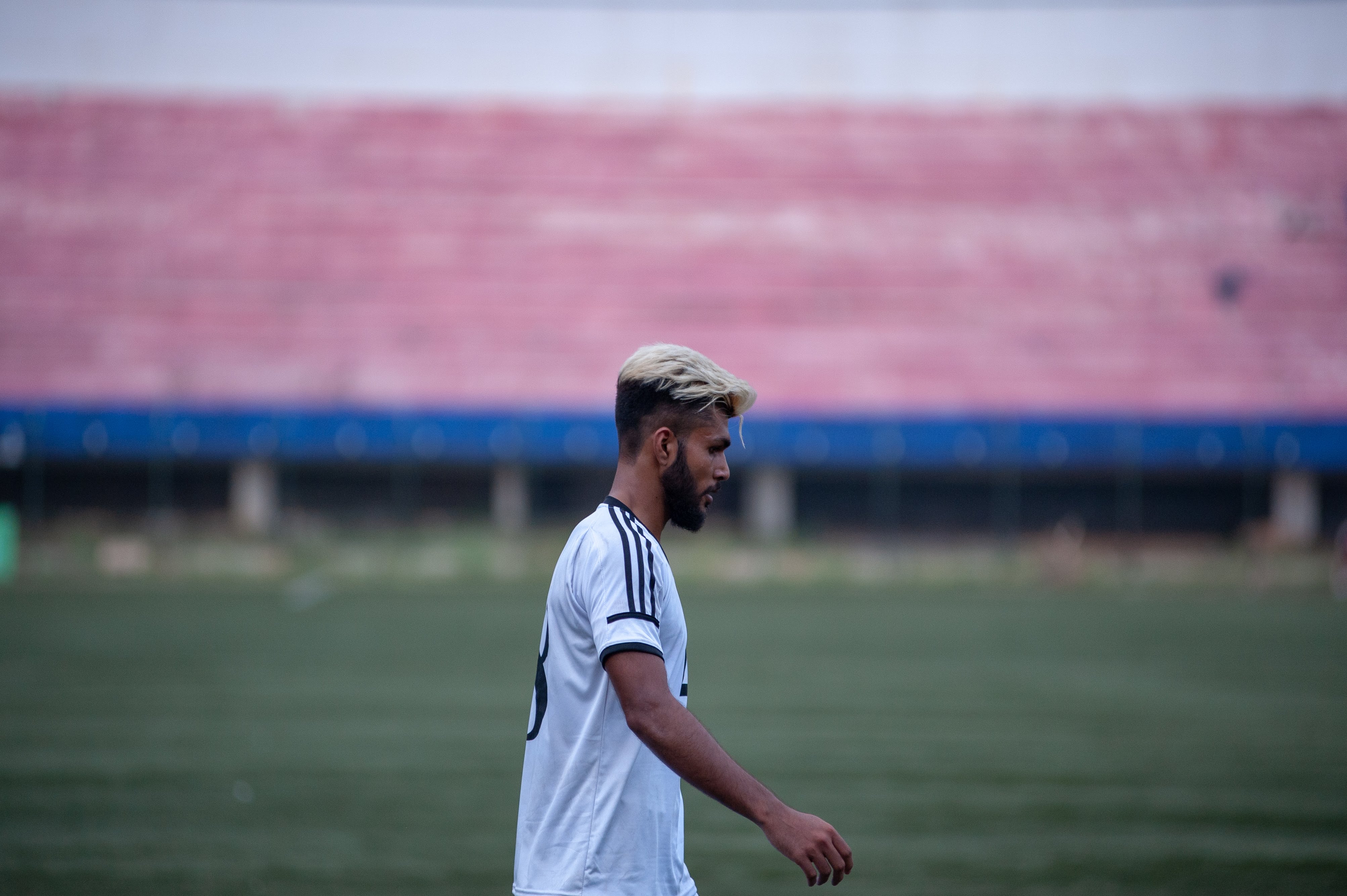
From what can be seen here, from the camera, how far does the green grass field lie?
6.68 meters

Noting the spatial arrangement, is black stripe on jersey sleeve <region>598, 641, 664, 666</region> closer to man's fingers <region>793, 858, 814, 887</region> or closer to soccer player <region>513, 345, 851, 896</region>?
soccer player <region>513, 345, 851, 896</region>

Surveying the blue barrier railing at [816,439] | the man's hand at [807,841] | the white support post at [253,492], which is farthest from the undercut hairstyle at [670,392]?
the white support post at [253,492]

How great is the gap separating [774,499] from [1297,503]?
1367cm

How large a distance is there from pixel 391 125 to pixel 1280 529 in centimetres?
2826

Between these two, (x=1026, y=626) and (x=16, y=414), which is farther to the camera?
(x=16, y=414)

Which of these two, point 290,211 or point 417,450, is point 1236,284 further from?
point 290,211

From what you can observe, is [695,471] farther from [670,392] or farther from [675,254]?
[675,254]

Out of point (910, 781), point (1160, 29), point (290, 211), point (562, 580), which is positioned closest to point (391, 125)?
point (290, 211)

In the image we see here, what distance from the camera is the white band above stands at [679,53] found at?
135ft

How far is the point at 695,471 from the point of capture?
286cm

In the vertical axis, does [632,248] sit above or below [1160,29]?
below

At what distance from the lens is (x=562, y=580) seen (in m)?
2.76

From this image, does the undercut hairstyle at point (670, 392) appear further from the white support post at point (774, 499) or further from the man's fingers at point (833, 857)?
the white support post at point (774, 499)

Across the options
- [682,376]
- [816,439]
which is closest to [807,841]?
[682,376]
